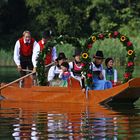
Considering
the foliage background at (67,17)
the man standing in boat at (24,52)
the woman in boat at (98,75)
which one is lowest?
→ the woman in boat at (98,75)

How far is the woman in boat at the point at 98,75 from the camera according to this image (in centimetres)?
1909

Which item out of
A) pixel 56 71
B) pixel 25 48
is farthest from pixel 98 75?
pixel 25 48

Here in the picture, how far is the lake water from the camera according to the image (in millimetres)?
12680

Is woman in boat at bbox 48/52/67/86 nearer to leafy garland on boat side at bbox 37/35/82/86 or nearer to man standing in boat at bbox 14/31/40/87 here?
leafy garland on boat side at bbox 37/35/82/86

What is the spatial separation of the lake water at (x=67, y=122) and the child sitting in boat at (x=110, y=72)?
90 cm

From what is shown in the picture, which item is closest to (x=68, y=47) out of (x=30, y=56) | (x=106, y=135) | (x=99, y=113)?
(x=30, y=56)

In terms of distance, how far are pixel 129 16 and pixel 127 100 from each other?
37.9 meters

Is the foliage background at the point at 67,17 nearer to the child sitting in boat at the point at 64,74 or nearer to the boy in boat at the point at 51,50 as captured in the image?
the boy in boat at the point at 51,50

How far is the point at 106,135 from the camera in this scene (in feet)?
41.4

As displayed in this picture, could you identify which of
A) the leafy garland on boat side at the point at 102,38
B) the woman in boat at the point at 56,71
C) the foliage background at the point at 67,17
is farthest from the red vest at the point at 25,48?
the foliage background at the point at 67,17

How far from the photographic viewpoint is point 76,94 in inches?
756

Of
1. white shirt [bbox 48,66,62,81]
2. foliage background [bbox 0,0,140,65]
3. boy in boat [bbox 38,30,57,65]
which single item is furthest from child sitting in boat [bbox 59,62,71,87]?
foliage background [bbox 0,0,140,65]

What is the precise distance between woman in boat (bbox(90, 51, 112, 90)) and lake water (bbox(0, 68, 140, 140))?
25.6 inches

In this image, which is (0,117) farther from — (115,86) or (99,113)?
(115,86)
